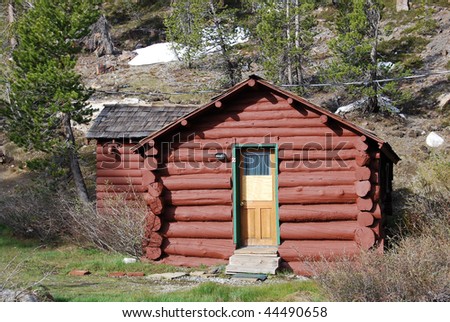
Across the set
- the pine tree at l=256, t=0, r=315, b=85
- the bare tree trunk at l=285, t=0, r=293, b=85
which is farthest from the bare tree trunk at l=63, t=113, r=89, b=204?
the bare tree trunk at l=285, t=0, r=293, b=85

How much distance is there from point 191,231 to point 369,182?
442 cm

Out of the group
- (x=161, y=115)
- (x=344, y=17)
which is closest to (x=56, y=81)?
(x=161, y=115)

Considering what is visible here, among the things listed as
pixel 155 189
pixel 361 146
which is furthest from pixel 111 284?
pixel 361 146

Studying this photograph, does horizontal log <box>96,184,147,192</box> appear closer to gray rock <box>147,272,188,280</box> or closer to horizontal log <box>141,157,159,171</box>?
horizontal log <box>141,157,159,171</box>

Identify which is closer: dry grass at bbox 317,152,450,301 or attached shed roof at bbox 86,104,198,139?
dry grass at bbox 317,152,450,301

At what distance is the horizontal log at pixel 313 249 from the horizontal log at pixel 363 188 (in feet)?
3.83

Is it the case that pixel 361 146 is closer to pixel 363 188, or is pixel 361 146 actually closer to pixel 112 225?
pixel 363 188

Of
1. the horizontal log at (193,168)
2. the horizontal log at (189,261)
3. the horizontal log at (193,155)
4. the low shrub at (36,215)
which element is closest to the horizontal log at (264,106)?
the horizontal log at (193,155)

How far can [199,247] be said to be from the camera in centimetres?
1395

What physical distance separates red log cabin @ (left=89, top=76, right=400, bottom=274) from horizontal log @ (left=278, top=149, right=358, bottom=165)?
2 cm

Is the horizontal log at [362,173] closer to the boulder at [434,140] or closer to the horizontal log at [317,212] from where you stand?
the horizontal log at [317,212]

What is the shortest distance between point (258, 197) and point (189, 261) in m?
2.33

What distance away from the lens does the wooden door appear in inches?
538
